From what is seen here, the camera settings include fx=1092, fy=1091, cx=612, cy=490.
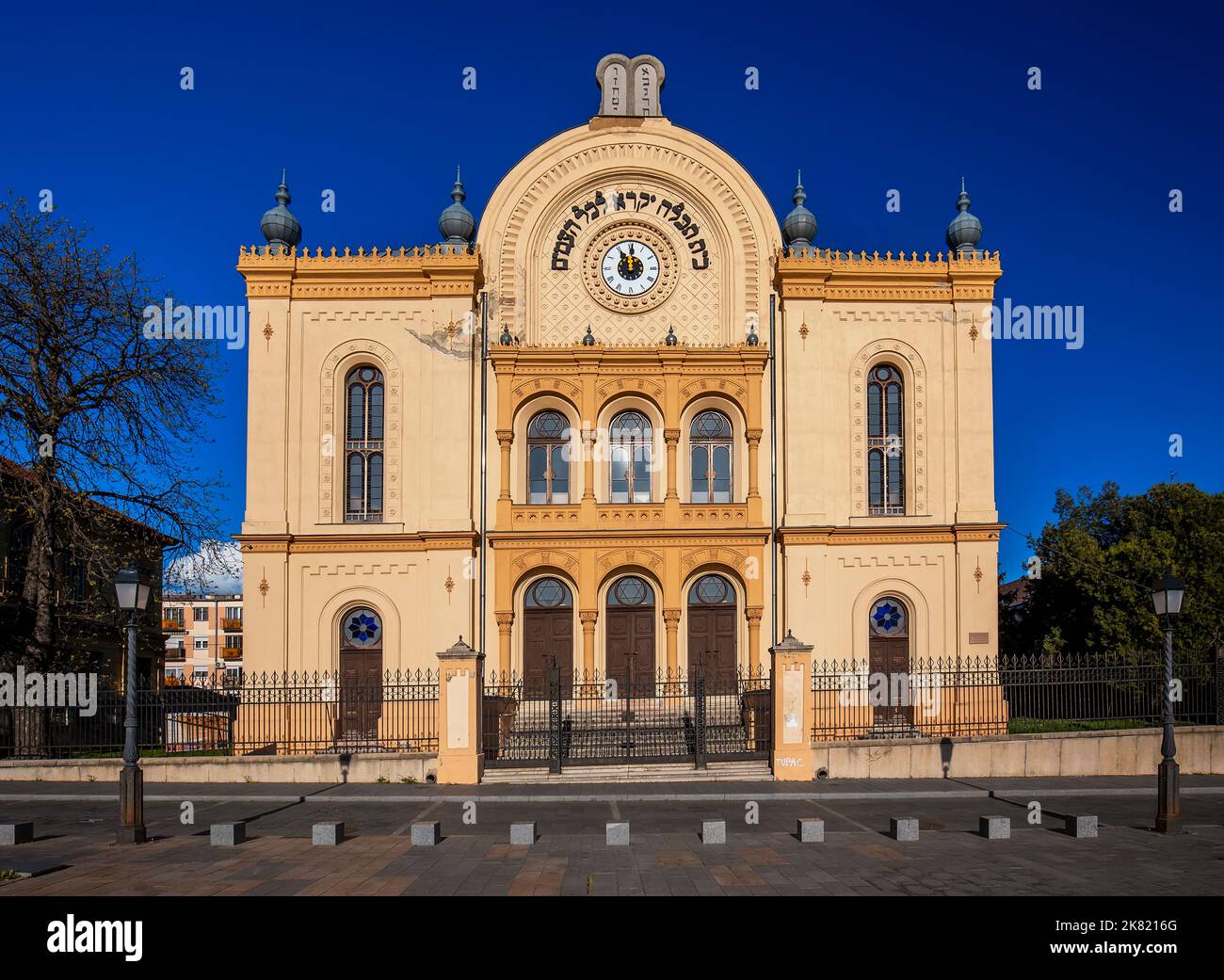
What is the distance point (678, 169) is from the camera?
3039 centimetres

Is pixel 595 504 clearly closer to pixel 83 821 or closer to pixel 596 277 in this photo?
pixel 596 277

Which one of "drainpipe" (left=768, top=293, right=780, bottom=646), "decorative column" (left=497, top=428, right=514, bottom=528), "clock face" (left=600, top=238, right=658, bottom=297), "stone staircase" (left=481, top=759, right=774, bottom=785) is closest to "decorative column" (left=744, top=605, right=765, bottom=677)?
"drainpipe" (left=768, top=293, right=780, bottom=646)

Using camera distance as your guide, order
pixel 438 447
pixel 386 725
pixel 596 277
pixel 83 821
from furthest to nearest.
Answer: pixel 596 277 < pixel 438 447 < pixel 386 725 < pixel 83 821

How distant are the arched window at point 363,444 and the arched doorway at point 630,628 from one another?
6.66 metres

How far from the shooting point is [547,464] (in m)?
29.5

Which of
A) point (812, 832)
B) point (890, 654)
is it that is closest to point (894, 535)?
point (890, 654)

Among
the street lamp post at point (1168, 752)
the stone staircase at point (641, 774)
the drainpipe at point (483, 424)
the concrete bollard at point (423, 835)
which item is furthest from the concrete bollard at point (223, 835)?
the drainpipe at point (483, 424)

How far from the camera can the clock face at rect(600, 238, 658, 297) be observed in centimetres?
3017

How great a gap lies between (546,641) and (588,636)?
1.18 m

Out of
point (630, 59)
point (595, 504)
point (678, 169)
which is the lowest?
point (595, 504)

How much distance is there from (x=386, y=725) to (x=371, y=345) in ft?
32.6

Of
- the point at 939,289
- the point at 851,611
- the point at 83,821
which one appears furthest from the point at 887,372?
the point at 83,821

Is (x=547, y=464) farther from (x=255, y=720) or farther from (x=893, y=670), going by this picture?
(x=893, y=670)
